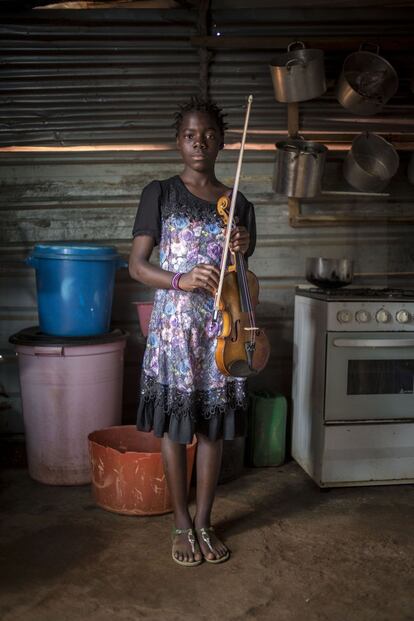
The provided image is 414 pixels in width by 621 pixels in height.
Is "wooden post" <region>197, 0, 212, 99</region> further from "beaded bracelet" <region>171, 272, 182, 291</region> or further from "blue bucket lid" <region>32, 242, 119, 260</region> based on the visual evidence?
"beaded bracelet" <region>171, 272, 182, 291</region>

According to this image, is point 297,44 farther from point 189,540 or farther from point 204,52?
point 189,540

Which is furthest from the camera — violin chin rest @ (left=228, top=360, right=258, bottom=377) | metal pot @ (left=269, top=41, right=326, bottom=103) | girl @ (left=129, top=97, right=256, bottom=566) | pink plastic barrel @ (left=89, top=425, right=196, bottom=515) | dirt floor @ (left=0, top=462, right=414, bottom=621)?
metal pot @ (left=269, top=41, right=326, bottom=103)

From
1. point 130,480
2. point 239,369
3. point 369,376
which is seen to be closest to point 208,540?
point 130,480

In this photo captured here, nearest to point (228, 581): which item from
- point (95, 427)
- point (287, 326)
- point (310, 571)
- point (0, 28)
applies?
point (310, 571)

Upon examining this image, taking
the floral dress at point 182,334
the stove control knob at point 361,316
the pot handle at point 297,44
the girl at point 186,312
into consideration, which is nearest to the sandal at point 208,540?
the girl at point 186,312

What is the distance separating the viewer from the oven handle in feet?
11.6

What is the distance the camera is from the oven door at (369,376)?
357 cm

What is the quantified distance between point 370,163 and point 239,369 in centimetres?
237

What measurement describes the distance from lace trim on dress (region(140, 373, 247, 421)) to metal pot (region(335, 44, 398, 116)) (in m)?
2.22

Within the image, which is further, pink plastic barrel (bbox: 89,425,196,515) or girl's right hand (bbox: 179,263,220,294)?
pink plastic barrel (bbox: 89,425,196,515)

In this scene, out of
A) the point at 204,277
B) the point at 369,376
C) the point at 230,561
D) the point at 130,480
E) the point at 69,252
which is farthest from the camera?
the point at 369,376

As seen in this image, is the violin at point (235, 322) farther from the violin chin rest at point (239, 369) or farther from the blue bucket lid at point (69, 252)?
the blue bucket lid at point (69, 252)

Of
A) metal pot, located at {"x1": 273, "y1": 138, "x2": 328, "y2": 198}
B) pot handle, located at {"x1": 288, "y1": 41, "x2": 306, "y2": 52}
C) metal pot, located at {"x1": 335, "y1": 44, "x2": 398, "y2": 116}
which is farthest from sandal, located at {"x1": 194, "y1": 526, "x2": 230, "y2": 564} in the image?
pot handle, located at {"x1": 288, "y1": 41, "x2": 306, "y2": 52}

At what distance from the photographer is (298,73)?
3764 millimetres
